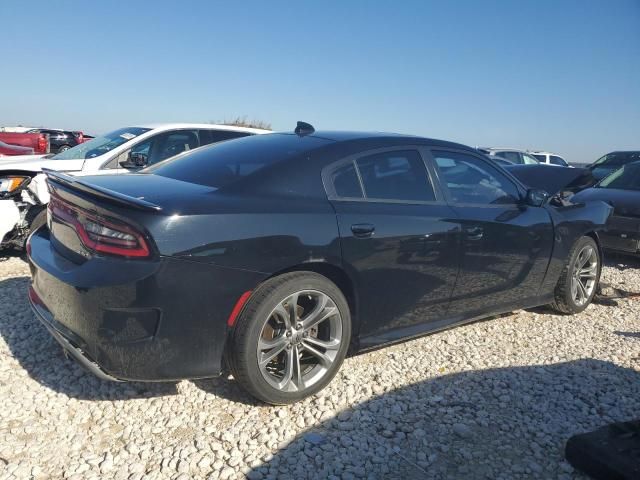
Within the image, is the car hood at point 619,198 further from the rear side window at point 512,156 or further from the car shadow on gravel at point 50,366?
the rear side window at point 512,156

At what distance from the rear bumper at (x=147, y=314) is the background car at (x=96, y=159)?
3052 millimetres

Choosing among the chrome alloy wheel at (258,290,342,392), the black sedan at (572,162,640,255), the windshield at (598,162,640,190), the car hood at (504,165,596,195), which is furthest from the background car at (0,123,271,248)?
the windshield at (598,162,640,190)

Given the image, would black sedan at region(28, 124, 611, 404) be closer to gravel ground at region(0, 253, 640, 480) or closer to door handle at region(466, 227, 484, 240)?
door handle at region(466, 227, 484, 240)

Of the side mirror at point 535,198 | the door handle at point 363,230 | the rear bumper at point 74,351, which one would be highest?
the side mirror at point 535,198

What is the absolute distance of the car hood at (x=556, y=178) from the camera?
4.66 meters

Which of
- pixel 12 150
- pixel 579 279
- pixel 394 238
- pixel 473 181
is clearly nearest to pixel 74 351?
pixel 394 238

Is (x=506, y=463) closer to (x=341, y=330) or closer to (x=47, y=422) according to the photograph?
(x=341, y=330)

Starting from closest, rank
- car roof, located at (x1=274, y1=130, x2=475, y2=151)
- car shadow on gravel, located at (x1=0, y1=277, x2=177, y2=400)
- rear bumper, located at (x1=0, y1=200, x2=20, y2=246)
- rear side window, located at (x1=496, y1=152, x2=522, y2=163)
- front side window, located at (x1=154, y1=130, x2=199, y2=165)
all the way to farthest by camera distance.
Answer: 1. car shadow on gravel, located at (x1=0, y1=277, x2=177, y2=400)
2. car roof, located at (x1=274, y1=130, x2=475, y2=151)
3. rear bumper, located at (x1=0, y1=200, x2=20, y2=246)
4. front side window, located at (x1=154, y1=130, x2=199, y2=165)
5. rear side window, located at (x1=496, y1=152, x2=522, y2=163)

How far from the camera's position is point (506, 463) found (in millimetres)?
2443

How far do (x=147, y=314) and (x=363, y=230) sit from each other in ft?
4.13

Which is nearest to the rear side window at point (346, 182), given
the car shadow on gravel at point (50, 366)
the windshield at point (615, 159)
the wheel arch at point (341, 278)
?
the wheel arch at point (341, 278)

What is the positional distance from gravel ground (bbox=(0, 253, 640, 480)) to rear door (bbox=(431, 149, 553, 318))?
41 cm

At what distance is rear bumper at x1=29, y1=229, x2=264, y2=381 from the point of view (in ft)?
7.71

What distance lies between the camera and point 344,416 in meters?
2.77
